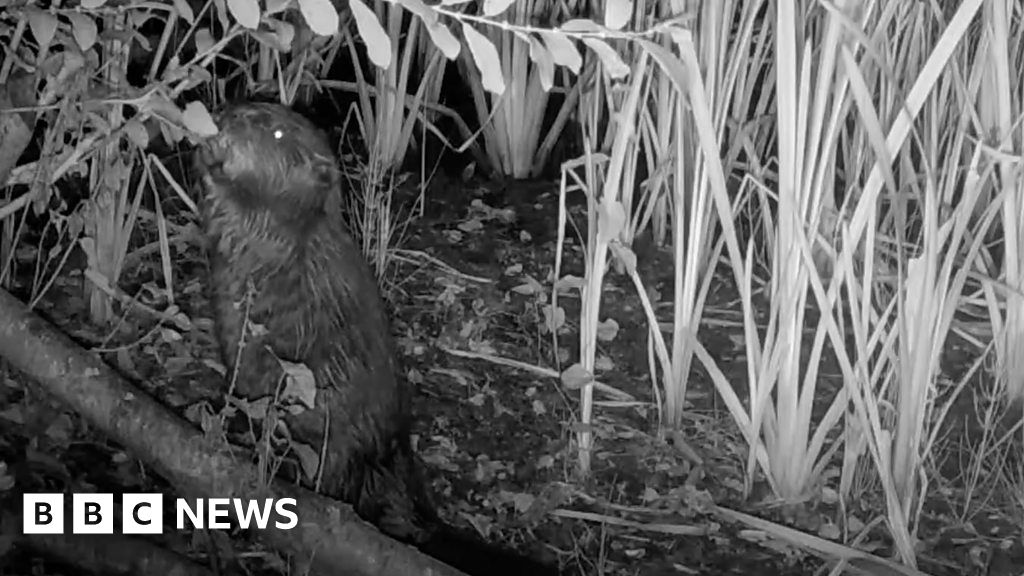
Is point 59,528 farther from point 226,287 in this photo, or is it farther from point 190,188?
point 190,188

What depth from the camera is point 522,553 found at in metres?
1.92

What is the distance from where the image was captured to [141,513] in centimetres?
184

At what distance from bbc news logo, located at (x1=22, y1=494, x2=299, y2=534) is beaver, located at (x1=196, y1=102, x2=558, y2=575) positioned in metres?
0.18

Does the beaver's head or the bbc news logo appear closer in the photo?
the bbc news logo

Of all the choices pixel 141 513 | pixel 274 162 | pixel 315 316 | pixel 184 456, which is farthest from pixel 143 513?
pixel 274 162

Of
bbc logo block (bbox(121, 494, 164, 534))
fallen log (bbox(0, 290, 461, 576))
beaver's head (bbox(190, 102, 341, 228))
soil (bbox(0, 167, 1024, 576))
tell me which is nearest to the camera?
fallen log (bbox(0, 290, 461, 576))

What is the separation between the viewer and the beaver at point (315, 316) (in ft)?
6.46

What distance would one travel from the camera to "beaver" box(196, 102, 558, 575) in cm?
197

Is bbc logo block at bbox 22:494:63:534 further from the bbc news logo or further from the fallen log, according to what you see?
the fallen log

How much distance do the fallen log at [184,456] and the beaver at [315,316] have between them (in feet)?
0.59

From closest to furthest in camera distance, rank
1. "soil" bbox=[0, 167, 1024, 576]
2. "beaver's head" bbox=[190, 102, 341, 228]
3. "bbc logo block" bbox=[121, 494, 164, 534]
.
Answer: "bbc logo block" bbox=[121, 494, 164, 534] < "soil" bbox=[0, 167, 1024, 576] < "beaver's head" bbox=[190, 102, 341, 228]

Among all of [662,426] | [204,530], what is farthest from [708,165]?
[204,530]

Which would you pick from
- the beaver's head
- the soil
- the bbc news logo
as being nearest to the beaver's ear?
the beaver's head

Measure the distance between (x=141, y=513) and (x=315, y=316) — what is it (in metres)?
0.38
